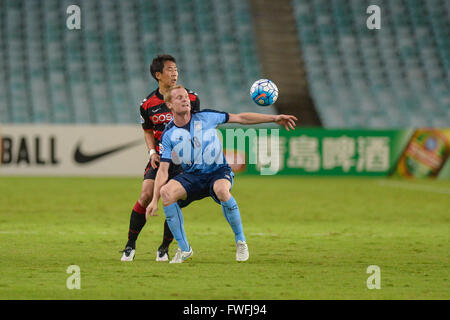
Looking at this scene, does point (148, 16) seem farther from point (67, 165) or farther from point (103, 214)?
point (103, 214)

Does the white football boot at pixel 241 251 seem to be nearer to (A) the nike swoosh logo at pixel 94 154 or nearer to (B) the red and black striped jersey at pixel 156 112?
(B) the red and black striped jersey at pixel 156 112

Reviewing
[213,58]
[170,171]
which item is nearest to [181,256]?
[170,171]

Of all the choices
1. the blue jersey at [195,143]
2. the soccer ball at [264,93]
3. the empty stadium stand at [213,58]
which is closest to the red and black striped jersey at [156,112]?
the blue jersey at [195,143]

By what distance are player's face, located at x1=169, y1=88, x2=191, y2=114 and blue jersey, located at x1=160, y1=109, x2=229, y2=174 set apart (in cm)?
22

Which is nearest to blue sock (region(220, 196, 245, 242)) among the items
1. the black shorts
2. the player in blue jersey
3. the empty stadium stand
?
the player in blue jersey

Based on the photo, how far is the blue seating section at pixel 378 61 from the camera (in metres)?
26.0

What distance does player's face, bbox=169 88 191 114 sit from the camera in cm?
786

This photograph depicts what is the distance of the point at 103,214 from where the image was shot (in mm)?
13273

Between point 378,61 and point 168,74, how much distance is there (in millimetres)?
20432

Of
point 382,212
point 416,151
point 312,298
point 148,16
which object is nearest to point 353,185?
point 416,151

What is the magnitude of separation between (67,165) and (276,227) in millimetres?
10925

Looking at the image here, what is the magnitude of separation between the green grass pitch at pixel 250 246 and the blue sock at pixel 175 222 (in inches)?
8.7

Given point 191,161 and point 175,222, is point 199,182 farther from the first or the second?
point 175,222

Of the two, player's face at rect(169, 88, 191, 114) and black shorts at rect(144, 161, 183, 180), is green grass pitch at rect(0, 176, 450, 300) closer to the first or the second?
black shorts at rect(144, 161, 183, 180)
